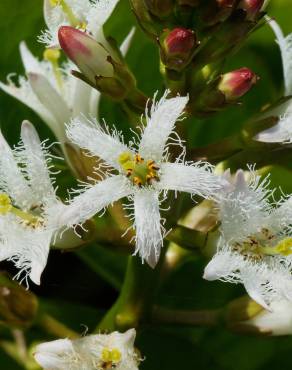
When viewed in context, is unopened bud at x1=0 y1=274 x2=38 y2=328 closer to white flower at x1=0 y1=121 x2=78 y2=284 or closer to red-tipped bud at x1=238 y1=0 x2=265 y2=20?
white flower at x1=0 y1=121 x2=78 y2=284

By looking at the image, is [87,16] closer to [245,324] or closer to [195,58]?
[195,58]

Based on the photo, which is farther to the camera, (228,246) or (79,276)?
(79,276)

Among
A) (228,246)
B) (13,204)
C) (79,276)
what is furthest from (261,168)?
(79,276)

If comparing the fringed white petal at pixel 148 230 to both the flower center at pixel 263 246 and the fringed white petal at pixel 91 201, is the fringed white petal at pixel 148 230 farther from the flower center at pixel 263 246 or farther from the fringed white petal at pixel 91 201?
the flower center at pixel 263 246

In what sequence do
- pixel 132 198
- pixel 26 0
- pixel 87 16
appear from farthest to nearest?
pixel 26 0, pixel 87 16, pixel 132 198

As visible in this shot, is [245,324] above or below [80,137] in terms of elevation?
below

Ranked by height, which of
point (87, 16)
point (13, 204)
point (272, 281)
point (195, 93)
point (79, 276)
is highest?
point (87, 16)
